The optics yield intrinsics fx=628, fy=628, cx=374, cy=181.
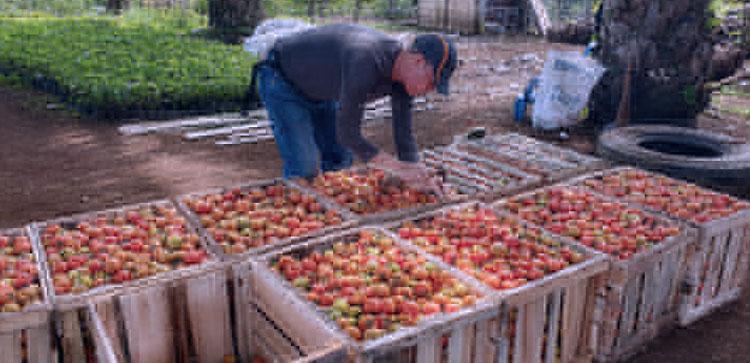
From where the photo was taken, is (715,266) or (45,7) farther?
(45,7)

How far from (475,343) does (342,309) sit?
2.16 ft

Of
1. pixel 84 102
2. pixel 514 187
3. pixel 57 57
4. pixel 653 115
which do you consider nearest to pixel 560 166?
pixel 514 187

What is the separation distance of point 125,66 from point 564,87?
7571 millimetres

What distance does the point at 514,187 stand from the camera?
470 cm

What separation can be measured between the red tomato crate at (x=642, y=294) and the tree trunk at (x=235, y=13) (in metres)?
14.5

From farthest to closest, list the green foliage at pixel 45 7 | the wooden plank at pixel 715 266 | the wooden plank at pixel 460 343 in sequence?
the green foliage at pixel 45 7, the wooden plank at pixel 715 266, the wooden plank at pixel 460 343

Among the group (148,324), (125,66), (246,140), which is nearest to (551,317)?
(148,324)

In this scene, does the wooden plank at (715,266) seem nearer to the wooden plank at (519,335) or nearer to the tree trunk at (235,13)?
the wooden plank at (519,335)

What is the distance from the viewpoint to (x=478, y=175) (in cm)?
512

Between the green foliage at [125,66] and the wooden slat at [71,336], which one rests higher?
the green foliage at [125,66]

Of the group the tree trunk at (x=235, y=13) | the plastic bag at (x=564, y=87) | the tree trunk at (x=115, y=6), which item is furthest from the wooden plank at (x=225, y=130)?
the tree trunk at (x=115, y=6)

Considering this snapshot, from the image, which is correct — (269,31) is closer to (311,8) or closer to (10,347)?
(311,8)

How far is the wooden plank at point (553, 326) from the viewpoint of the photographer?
131 inches

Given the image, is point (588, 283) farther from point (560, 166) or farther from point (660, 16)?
point (660, 16)
